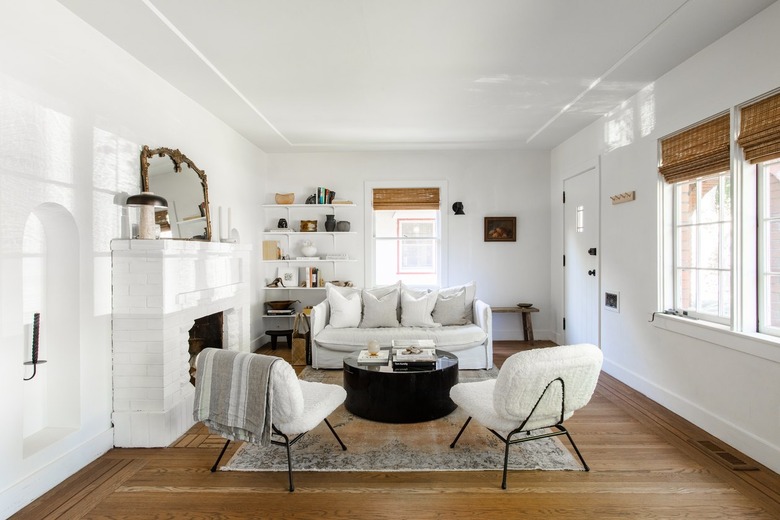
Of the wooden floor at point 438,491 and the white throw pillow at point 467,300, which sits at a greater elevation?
the white throw pillow at point 467,300

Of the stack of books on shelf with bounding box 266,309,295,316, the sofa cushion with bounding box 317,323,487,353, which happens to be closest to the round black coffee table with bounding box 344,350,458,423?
the sofa cushion with bounding box 317,323,487,353

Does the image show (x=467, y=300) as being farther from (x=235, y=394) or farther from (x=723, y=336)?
(x=235, y=394)

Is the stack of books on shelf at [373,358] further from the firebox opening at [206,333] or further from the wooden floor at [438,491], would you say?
the firebox opening at [206,333]

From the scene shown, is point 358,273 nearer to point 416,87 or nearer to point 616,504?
point 416,87

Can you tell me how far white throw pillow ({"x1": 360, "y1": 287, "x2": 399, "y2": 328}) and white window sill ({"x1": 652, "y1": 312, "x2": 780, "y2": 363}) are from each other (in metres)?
2.59

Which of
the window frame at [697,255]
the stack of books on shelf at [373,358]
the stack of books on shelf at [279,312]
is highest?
the window frame at [697,255]

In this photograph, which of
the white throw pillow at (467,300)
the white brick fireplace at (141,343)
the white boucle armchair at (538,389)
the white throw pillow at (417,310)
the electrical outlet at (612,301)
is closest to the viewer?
the white boucle armchair at (538,389)

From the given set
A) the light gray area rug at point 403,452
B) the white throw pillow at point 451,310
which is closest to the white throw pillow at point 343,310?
the white throw pillow at point 451,310

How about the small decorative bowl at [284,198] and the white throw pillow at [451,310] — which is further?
the small decorative bowl at [284,198]

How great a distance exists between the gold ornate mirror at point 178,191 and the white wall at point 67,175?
0.11 metres

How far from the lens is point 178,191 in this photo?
3.76m

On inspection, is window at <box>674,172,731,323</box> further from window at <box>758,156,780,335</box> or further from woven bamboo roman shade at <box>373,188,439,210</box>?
woven bamboo roman shade at <box>373,188,439,210</box>

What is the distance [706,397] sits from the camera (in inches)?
122

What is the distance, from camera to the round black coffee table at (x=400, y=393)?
127 inches
